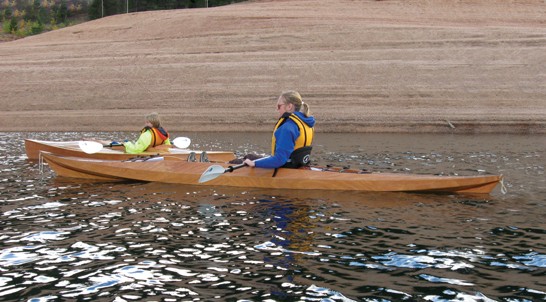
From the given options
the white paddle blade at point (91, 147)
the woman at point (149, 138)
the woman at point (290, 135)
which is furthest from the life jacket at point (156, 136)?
the woman at point (290, 135)

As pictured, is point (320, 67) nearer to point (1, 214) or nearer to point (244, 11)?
point (244, 11)

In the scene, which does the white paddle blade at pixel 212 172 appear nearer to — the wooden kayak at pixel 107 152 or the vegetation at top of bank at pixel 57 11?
the wooden kayak at pixel 107 152

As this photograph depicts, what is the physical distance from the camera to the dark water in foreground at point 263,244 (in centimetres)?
682

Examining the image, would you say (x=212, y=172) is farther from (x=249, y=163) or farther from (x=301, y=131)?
(x=301, y=131)

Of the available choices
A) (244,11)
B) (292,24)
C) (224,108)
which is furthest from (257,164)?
(244,11)

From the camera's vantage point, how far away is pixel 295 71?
34.8m

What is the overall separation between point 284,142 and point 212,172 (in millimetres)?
1517

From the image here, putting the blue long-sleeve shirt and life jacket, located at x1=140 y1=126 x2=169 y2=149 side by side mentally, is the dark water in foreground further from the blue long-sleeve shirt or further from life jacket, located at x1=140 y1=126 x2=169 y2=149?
life jacket, located at x1=140 y1=126 x2=169 y2=149

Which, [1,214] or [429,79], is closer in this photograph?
[1,214]

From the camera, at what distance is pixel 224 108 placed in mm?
31500

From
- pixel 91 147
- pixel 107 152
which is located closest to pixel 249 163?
pixel 91 147

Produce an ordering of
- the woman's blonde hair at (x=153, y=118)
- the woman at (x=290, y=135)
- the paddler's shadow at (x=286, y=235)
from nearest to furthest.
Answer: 1. the paddler's shadow at (x=286, y=235)
2. the woman at (x=290, y=135)
3. the woman's blonde hair at (x=153, y=118)

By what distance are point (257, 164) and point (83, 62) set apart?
2895cm

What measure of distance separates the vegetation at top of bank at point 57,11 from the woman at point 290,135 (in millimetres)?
49376
